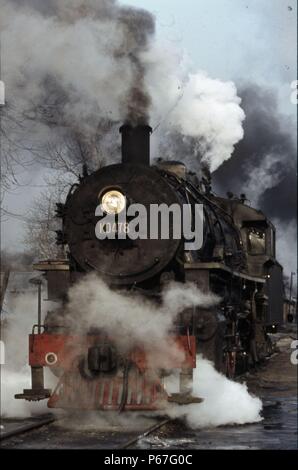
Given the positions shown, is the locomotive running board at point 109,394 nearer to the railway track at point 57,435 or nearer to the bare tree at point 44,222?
the railway track at point 57,435

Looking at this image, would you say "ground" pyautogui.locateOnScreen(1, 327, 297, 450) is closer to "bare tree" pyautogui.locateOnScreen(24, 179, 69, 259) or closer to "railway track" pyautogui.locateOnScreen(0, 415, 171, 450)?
"railway track" pyautogui.locateOnScreen(0, 415, 171, 450)

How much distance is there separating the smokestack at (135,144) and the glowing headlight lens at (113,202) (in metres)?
0.55

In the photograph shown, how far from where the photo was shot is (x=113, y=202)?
8211mm

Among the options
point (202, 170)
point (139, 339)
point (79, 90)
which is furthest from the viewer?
point (202, 170)

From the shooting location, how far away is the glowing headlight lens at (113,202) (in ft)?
26.8

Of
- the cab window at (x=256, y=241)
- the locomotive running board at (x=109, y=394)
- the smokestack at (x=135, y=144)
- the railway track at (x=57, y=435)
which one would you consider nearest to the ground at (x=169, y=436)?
the railway track at (x=57, y=435)

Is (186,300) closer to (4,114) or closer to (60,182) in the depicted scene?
(4,114)

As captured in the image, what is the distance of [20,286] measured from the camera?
16703 mm

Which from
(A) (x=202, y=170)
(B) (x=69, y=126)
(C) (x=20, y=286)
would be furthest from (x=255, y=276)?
(C) (x=20, y=286)

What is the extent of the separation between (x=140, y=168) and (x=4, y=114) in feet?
14.5

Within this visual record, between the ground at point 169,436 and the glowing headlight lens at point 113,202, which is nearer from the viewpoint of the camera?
the ground at point 169,436

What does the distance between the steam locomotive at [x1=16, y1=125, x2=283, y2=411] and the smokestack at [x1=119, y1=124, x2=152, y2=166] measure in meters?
0.01

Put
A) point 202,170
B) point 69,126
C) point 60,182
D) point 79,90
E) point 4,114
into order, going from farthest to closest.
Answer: point 60,182 → point 202,170 → point 69,126 → point 4,114 → point 79,90

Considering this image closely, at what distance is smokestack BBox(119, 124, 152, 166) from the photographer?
8609mm
